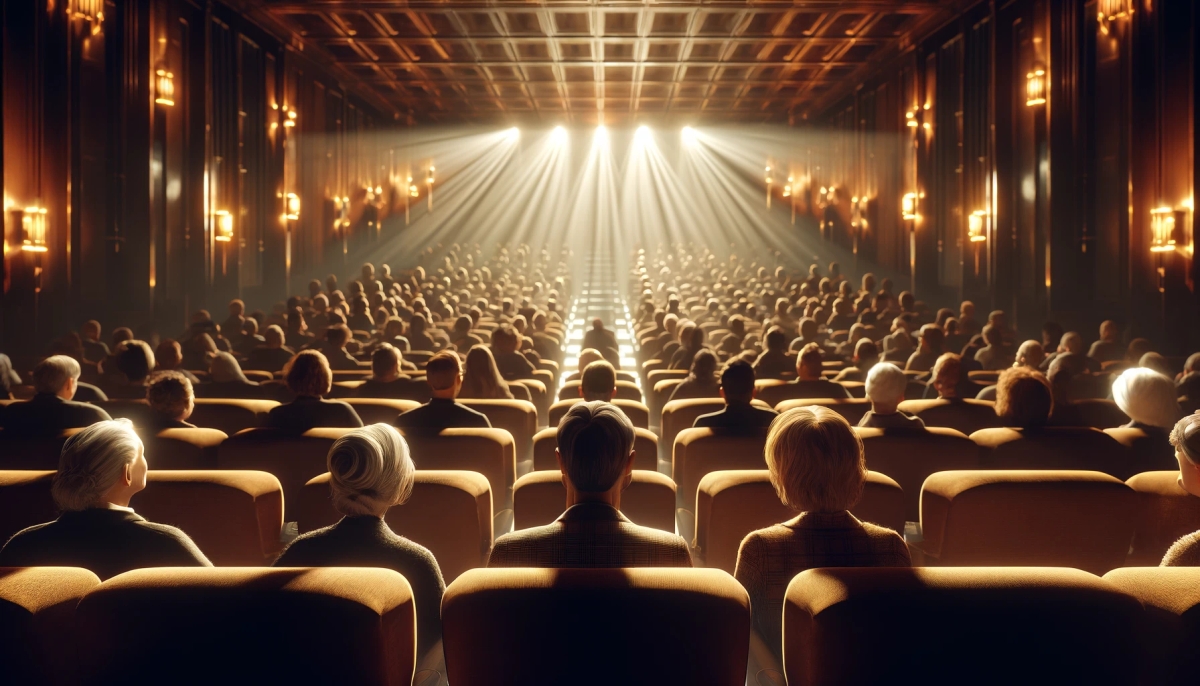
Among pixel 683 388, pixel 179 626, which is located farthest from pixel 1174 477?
pixel 683 388

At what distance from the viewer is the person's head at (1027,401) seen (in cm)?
437

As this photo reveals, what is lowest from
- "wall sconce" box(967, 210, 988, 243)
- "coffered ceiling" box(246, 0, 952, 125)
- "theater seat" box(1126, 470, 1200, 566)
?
"theater seat" box(1126, 470, 1200, 566)

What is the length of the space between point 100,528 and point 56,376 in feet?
9.94

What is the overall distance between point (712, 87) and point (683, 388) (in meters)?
20.6

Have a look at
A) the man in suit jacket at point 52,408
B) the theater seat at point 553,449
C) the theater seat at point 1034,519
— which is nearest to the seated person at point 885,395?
the theater seat at point 553,449

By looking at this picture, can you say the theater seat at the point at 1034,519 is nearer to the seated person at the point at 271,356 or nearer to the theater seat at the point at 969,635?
the theater seat at the point at 969,635

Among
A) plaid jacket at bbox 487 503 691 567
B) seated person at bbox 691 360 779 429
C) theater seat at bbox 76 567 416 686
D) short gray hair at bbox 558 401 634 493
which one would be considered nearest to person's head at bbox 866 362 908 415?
seated person at bbox 691 360 779 429

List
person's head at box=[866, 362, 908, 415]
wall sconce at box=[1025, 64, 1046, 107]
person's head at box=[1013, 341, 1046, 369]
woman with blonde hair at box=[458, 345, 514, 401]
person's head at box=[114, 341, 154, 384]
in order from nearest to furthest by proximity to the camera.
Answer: person's head at box=[866, 362, 908, 415]
person's head at box=[114, 341, 154, 384]
woman with blonde hair at box=[458, 345, 514, 401]
person's head at box=[1013, 341, 1046, 369]
wall sconce at box=[1025, 64, 1046, 107]

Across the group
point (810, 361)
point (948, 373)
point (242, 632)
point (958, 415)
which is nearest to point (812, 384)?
point (810, 361)

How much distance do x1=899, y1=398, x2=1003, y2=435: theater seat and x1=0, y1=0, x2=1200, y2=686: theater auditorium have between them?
20mm

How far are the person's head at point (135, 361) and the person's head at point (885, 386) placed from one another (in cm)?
473

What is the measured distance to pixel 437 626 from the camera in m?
2.69

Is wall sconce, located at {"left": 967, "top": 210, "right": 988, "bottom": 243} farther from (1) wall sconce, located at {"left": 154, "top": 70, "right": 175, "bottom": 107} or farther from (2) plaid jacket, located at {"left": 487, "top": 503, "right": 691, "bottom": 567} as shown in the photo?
(2) plaid jacket, located at {"left": 487, "top": 503, "right": 691, "bottom": 567}

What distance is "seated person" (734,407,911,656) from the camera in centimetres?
260
